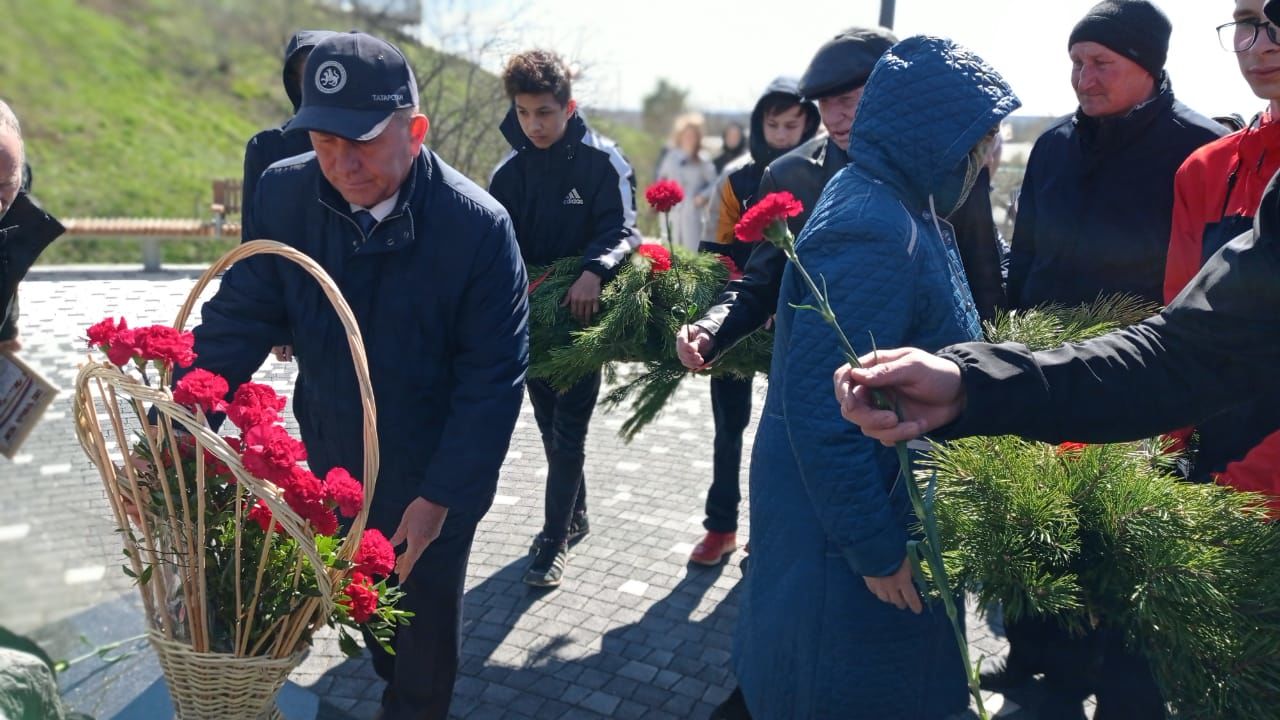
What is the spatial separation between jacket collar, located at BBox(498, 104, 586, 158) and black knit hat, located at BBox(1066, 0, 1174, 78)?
2109mm

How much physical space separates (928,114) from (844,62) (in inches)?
49.6

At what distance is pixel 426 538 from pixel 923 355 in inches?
62.5

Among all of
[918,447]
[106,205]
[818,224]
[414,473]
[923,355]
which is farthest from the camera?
[106,205]

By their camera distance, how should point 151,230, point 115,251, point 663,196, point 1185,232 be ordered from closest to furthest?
point 1185,232 < point 663,196 < point 151,230 < point 115,251

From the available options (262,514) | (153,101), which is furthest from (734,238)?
(153,101)

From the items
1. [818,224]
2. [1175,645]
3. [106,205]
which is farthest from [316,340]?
[106,205]

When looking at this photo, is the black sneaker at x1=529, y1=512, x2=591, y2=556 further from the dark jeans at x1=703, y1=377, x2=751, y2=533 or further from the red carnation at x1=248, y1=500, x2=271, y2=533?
the red carnation at x1=248, y1=500, x2=271, y2=533

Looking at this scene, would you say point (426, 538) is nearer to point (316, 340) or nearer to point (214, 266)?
point (316, 340)

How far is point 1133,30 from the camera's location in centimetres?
329

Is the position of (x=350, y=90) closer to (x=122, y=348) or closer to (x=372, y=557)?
(x=122, y=348)

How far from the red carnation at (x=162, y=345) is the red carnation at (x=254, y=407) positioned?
4.6 inches

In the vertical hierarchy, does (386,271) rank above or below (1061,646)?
above

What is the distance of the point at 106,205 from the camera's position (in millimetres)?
17828

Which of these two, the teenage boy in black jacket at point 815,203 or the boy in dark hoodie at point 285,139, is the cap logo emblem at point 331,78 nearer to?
the teenage boy in black jacket at point 815,203
